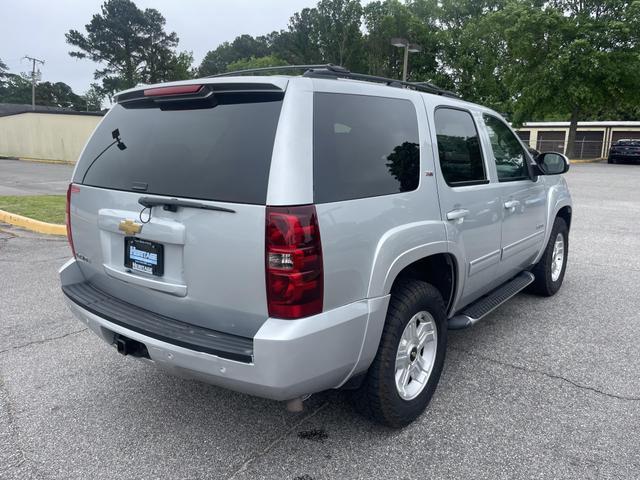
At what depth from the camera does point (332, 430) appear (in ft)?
9.14

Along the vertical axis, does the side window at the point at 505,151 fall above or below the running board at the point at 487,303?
above

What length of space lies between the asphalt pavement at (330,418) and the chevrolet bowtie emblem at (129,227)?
1123mm

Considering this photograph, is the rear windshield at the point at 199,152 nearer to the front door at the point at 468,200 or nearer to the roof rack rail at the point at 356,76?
the roof rack rail at the point at 356,76

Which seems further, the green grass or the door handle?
the green grass

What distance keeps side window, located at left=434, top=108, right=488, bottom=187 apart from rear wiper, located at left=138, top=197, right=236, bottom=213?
149 centimetres

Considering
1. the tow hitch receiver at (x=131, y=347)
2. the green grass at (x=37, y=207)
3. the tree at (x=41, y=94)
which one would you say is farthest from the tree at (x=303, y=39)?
the tow hitch receiver at (x=131, y=347)

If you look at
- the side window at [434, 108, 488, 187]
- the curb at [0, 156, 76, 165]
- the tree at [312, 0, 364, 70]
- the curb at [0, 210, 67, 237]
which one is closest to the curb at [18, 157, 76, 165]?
the curb at [0, 156, 76, 165]

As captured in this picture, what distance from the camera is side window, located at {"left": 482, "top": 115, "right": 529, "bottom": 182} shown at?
3.85 m

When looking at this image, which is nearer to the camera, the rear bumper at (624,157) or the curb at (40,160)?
the curb at (40,160)

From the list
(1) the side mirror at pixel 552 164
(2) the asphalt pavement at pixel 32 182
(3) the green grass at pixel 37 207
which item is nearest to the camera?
(1) the side mirror at pixel 552 164

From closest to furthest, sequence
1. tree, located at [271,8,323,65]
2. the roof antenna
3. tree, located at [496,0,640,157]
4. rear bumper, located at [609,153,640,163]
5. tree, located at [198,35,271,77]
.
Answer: the roof antenna < tree, located at [496,0,640,157] < rear bumper, located at [609,153,640,163] < tree, located at [271,8,323,65] < tree, located at [198,35,271,77]

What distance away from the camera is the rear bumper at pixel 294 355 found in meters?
2.10

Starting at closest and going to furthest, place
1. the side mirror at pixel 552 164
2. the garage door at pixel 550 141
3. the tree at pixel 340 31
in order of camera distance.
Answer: the side mirror at pixel 552 164
the garage door at pixel 550 141
the tree at pixel 340 31

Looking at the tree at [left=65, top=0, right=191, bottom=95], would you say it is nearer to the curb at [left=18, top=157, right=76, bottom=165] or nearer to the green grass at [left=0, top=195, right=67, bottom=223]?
the curb at [left=18, top=157, right=76, bottom=165]
